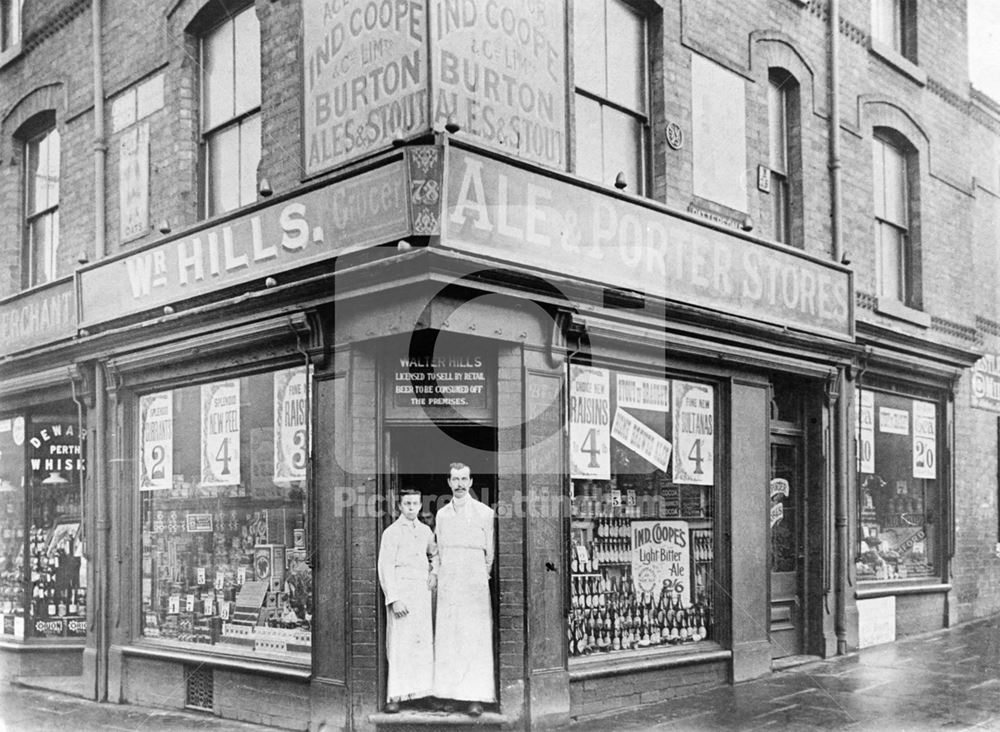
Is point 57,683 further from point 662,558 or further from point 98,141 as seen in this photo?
point 662,558

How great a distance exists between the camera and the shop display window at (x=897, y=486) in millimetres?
12055

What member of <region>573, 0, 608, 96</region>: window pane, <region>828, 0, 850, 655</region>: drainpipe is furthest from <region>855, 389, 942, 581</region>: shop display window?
<region>573, 0, 608, 96</region>: window pane

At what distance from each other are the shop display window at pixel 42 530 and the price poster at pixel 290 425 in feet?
10.2

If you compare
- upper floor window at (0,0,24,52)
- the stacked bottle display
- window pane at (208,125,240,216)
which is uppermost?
upper floor window at (0,0,24,52)

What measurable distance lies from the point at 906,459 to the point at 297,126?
8216mm

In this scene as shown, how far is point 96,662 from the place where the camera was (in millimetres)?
9969

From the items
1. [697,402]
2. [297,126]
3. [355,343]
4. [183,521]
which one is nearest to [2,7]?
[297,126]

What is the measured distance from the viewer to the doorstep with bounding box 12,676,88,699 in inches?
403

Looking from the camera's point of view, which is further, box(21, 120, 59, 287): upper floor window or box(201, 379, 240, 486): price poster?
box(21, 120, 59, 287): upper floor window

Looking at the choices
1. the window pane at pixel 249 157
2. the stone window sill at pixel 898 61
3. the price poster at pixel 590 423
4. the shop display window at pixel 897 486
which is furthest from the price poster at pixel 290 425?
the stone window sill at pixel 898 61

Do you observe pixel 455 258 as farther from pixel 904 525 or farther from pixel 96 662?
pixel 904 525

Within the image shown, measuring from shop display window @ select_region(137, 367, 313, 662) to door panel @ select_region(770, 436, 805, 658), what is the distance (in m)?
4.87

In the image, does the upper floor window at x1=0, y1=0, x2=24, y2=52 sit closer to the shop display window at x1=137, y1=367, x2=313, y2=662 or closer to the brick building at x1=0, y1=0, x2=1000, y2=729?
the brick building at x1=0, y1=0, x2=1000, y2=729

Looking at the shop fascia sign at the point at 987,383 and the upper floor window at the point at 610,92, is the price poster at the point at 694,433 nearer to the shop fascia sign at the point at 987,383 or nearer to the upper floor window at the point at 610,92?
the upper floor window at the point at 610,92
